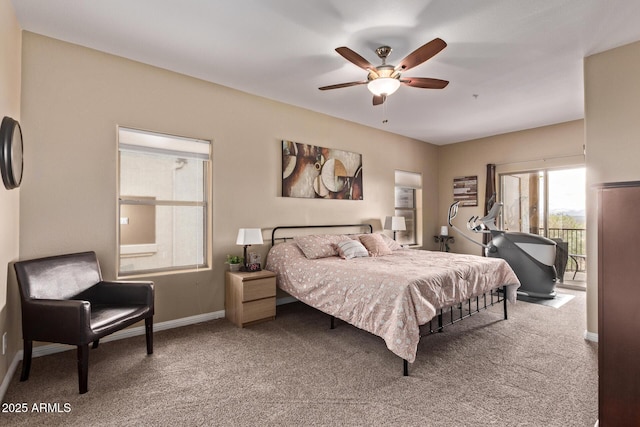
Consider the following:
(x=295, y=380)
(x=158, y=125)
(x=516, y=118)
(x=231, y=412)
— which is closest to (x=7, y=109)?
(x=158, y=125)

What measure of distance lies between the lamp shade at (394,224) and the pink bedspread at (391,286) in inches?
62.9

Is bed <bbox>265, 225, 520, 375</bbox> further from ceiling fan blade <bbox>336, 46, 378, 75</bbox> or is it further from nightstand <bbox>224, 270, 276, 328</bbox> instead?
ceiling fan blade <bbox>336, 46, 378, 75</bbox>

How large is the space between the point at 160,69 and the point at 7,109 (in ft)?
4.91

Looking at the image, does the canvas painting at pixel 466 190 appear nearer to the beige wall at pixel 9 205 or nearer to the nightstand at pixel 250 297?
the nightstand at pixel 250 297

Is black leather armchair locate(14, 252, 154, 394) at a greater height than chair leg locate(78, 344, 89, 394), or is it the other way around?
black leather armchair locate(14, 252, 154, 394)

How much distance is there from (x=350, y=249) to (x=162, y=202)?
7.59 ft

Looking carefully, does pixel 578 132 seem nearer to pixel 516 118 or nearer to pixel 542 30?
pixel 516 118

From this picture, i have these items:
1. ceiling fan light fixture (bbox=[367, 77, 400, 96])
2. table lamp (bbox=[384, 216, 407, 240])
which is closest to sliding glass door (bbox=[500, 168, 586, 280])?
table lamp (bbox=[384, 216, 407, 240])

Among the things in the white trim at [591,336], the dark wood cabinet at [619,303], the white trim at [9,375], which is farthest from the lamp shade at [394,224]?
the white trim at [9,375]

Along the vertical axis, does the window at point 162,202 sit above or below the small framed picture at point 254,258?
above

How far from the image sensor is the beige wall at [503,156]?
5.33 meters

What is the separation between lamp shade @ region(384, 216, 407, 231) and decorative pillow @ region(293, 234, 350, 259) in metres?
1.74

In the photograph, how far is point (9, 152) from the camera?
222 cm

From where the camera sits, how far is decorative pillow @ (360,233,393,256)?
4.39 m
